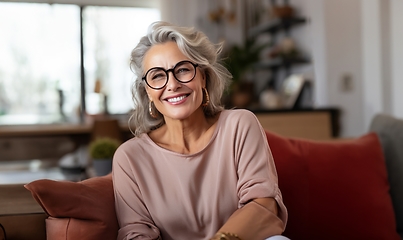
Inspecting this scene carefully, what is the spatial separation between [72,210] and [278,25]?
10.9 ft

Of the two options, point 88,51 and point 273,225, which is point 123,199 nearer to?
point 273,225

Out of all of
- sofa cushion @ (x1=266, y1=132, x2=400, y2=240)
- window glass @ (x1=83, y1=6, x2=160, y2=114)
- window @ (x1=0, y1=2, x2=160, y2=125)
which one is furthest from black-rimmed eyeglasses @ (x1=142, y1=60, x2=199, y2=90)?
window glass @ (x1=83, y1=6, x2=160, y2=114)

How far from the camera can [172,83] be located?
127 centimetres

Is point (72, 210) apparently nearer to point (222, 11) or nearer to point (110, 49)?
point (110, 49)

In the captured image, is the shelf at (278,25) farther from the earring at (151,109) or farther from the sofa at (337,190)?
the earring at (151,109)

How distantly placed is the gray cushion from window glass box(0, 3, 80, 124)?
333 cm

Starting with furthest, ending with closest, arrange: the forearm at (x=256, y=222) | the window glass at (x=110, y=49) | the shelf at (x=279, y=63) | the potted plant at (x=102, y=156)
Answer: the window glass at (x=110, y=49)
the shelf at (x=279, y=63)
the potted plant at (x=102, y=156)
the forearm at (x=256, y=222)

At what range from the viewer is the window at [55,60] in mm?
4477

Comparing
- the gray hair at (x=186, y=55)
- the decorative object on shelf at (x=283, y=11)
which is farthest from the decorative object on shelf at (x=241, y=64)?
the gray hair at (x=186, y=55)

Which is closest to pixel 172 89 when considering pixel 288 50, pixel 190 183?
pixel 190 183

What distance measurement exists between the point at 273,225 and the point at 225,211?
0.17 meters

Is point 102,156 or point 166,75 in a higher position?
point 166,75

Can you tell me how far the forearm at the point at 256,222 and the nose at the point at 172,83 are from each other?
1.26 feet

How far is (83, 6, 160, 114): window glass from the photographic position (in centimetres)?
465
